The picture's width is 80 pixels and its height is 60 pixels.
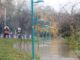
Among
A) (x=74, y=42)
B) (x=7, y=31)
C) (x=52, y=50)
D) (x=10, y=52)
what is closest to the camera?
(x=10, y=52)

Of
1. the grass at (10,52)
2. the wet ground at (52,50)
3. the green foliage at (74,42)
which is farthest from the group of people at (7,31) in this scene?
the green foliage at (74,42)

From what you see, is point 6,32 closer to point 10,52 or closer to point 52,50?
point 10,52

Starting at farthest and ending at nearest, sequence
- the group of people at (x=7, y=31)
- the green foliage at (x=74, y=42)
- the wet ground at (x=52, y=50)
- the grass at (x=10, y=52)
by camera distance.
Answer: the green foliage at (x=74, y=42) → the group of people at (x=7, y=31) → the wet ground at (x=52, y=50) → the grass at (x=10, y=52)

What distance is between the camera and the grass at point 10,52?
6.16 m

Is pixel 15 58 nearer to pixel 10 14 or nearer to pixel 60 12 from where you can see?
pixel 10 14

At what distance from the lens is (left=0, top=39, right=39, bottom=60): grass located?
6155 mm

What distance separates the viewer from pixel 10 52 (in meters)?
6.87

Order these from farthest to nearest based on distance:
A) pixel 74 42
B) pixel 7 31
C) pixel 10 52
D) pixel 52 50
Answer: pixel 74 42 → pixel 52 50 → pixel 7 31 → pixel 10 52

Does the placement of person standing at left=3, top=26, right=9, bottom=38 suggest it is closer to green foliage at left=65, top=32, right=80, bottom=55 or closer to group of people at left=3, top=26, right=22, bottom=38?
group of people at left=3, top=26, right=22, bottom=38

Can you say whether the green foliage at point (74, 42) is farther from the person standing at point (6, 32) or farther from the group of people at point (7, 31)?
the person standing at point (6, 32)

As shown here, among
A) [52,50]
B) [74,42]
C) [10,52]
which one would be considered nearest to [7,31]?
[10,52]

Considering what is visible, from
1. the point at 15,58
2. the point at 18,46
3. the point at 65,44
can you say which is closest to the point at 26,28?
the point at 18,46

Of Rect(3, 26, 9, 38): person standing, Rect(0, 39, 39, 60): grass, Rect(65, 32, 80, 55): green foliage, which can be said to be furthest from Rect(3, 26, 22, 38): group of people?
Rect(65, 32, 80, 55): green foliage

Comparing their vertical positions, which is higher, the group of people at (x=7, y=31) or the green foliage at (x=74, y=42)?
the group of people at (x=7, y=31)
